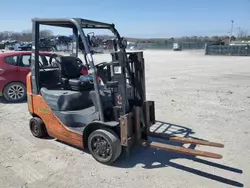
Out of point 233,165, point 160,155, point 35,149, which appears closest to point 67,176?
point 35,149

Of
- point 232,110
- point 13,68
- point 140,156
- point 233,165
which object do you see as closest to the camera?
point 233,165

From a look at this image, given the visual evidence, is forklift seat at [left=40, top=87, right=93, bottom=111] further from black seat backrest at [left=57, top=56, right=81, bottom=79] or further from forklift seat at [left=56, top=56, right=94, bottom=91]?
black seat backrest at [left=57, top=56, right=81, bottom=79]

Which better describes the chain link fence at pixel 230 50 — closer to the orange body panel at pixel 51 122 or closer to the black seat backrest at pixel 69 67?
the black seat backrest at pixel 69 67

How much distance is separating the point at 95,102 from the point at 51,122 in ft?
3.74

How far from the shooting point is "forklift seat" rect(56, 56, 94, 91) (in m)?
4.67

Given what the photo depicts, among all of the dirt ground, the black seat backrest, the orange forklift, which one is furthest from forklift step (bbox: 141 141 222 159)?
the black seat backrest

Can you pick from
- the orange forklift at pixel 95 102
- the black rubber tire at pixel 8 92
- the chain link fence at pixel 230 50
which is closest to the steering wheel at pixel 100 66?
the orange forklift at pixel 95 102

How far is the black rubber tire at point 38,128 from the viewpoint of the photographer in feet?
16.6

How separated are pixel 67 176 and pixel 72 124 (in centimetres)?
103

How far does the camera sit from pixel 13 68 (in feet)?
26.3

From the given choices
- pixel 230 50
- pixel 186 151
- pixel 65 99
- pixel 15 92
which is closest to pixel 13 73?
pixel 15 92

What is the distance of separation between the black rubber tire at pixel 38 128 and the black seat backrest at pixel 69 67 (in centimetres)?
107

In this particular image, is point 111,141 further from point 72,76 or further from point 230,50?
point 230,50

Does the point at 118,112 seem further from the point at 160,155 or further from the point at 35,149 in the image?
the point at 35,149
